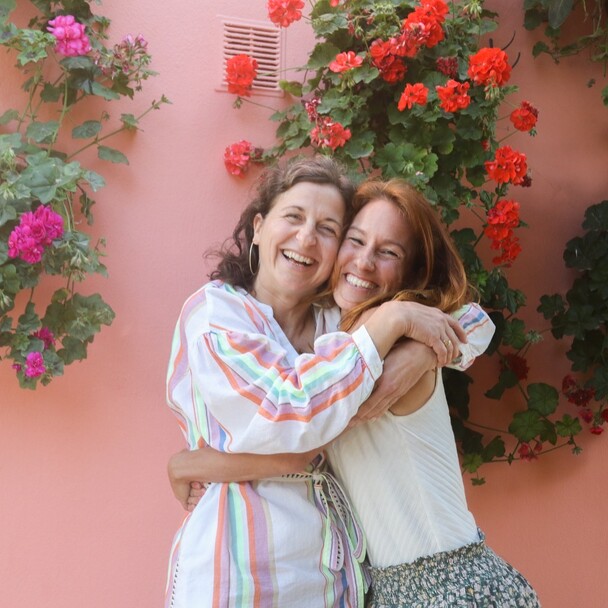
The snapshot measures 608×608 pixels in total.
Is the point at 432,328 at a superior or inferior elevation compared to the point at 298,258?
inferior

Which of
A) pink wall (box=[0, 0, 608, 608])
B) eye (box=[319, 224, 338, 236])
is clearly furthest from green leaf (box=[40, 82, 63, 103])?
eye (box=[319, 224, 338, 236])

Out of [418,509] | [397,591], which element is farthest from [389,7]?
[397,591]

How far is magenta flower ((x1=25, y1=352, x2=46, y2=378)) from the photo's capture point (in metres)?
1.95

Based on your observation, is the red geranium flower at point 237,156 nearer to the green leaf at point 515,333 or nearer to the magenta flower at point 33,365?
the magenta flower at point 33,365

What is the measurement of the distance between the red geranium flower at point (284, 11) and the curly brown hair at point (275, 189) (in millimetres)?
529

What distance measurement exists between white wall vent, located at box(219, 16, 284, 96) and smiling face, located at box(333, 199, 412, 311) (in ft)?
2.67

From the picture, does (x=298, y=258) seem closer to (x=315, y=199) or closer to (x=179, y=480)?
(x=315, y=199)

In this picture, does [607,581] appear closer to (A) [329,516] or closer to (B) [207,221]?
(A) [329,516]

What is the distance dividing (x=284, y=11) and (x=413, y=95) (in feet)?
1.46

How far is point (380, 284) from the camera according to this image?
5.86 feet

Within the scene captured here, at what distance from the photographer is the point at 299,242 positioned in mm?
1786

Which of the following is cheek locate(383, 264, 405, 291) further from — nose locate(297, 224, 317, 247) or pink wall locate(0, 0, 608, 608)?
pink wall locate(0, 0, 608, 608)

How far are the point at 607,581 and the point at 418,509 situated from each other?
63.2 inches

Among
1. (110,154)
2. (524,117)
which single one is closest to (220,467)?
(110,154)
